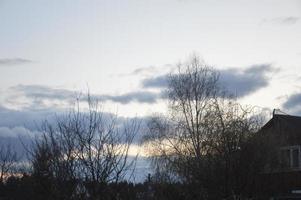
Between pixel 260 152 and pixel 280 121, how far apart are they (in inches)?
761

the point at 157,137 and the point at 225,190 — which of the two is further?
the point at 157,137

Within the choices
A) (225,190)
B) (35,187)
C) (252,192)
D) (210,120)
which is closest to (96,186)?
(35,187)

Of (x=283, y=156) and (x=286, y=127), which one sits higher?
(x=286, y=127)

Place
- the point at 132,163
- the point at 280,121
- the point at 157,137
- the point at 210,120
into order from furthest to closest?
the point at 157,137
the point at 280,121
the point at 210,120
the point at 132,163

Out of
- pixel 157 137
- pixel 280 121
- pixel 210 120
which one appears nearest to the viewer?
pixel 210 120

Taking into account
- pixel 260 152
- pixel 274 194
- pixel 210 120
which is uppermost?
pixel 210 120

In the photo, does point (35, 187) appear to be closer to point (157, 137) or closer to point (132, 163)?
point (132, 163)

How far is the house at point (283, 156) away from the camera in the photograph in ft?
88.1

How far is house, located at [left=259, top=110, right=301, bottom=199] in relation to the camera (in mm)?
26844

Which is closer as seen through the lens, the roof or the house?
the house

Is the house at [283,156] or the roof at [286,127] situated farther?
the roof at [286,127]

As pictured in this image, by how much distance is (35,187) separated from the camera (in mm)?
19984

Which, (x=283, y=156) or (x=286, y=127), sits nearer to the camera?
(x=283, y=156)

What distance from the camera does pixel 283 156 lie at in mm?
35375
